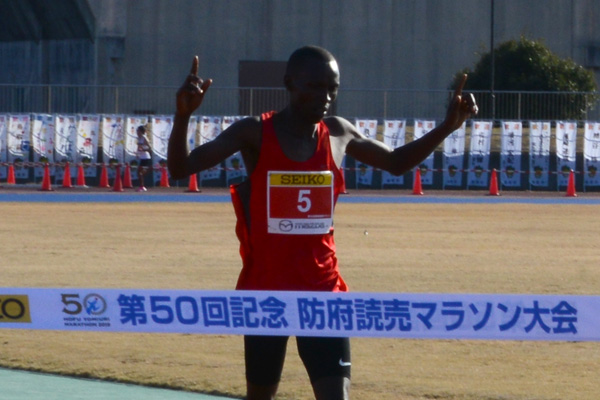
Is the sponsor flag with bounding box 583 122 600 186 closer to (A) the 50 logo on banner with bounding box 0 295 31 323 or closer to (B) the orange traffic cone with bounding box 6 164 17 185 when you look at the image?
(B) the orange traffic cone with bounding box 6 164 17 185

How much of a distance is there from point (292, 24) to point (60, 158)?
18073 mm

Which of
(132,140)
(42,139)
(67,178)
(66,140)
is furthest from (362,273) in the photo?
(42,139)

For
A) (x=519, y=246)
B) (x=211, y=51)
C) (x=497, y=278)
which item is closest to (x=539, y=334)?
(x=497, y=278)

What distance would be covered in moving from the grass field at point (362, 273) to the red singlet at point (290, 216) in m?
2.93

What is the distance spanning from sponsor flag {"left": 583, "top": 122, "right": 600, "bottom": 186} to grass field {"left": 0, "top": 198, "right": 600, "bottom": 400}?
20.8 feet

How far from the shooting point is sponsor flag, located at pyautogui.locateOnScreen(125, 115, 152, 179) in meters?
31.2

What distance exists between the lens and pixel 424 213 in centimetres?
2352

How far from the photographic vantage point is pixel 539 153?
32.2m

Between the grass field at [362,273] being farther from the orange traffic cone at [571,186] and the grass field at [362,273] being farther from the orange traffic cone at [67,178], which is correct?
the orange traffic cone at [67,178]

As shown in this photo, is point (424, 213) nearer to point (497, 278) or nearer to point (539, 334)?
point (497, 278)

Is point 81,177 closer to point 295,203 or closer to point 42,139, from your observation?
point 42,139

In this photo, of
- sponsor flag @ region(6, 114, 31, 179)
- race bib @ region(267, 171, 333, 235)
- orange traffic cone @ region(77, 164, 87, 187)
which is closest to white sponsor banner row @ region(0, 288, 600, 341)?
race bib @ region(267, 171, 333, 235)

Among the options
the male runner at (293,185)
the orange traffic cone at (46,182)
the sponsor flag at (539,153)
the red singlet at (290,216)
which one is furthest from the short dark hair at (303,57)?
the sponsor flag at (539,153)

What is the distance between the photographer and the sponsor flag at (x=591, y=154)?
105ft
